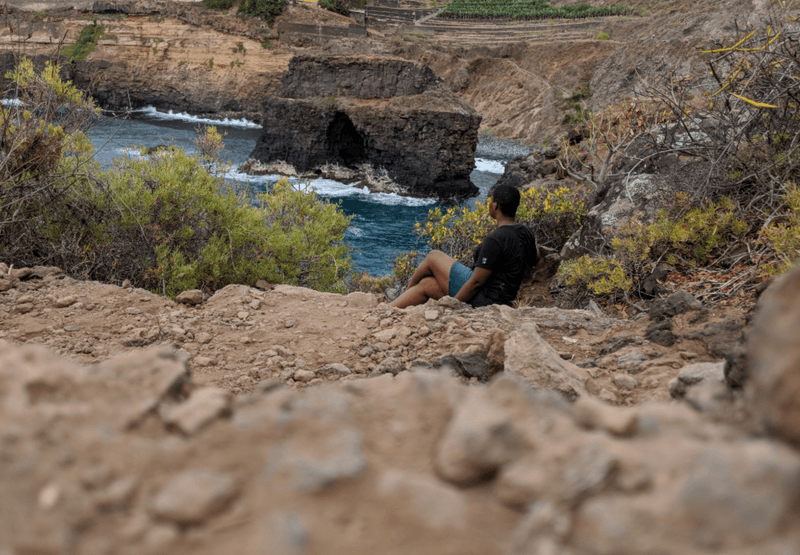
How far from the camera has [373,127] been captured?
2136 cm

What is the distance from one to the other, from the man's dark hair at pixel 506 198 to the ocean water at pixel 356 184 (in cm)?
244

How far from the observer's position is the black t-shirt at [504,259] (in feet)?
12.4

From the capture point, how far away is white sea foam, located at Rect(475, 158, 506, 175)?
25.8m

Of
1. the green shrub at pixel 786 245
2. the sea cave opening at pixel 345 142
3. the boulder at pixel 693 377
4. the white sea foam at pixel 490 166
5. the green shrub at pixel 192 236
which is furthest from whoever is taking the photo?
the white sea foam at pixel 490 166

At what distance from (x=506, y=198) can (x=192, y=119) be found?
119 ft

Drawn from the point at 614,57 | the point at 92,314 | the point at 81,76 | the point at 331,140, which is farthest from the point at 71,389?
the point at 81,76

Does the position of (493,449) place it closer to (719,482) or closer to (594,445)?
(594,445)

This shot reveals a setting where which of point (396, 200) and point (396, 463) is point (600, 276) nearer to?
point (396, 463)

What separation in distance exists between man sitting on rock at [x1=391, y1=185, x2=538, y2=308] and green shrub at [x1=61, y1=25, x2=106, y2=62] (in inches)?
1630

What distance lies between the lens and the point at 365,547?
2.22ft

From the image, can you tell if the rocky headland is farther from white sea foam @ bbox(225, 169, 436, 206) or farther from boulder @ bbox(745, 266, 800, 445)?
white sea foam @ bbox(225, 169, 436, 206)

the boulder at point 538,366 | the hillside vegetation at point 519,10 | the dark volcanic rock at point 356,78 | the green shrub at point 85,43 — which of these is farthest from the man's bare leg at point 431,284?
the green shrub at point 85,43

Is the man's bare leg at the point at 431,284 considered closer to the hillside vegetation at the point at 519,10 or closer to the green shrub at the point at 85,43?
the hillside vegetation at the point at 519,10

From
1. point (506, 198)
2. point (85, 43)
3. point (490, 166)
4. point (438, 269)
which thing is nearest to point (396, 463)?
point (438, 269)
